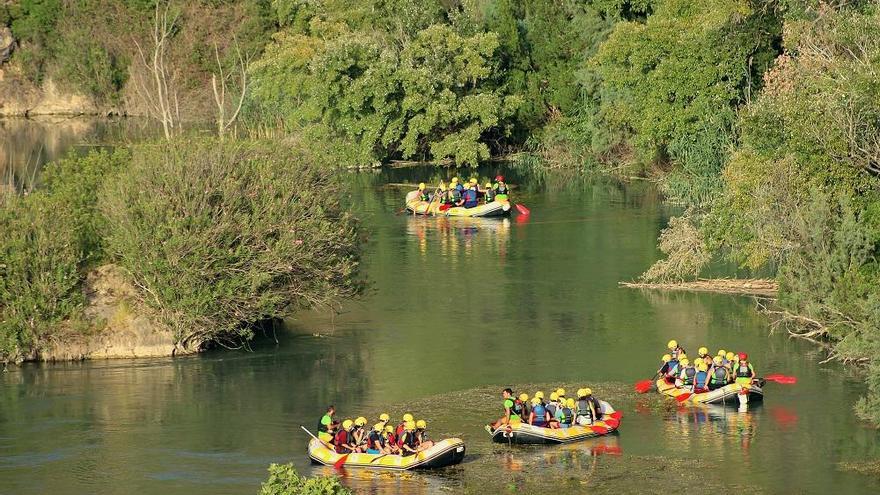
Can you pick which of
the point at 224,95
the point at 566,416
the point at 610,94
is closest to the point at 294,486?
the point at 566,416

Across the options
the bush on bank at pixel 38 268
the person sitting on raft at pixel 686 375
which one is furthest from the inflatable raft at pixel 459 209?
the person sitting on raft at pixel 686 375

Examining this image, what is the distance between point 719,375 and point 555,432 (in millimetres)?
5514

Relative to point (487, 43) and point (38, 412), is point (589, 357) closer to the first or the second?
point (38, 412)

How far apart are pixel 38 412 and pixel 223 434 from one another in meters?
5.60

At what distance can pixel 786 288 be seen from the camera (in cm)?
4866

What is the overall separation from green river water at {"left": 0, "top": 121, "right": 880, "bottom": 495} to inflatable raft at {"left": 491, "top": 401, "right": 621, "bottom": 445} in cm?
29

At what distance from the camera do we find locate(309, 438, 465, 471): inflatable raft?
3700 centimetres

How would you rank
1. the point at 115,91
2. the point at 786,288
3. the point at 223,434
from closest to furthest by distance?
1. the point at 223,434
2. the point at 786,288
3. the point at 115,91

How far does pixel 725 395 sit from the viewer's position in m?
41.9

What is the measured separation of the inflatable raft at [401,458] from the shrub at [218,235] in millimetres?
9747

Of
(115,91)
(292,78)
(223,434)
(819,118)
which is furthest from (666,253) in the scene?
(115,91)

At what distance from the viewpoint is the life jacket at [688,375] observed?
42562 mm

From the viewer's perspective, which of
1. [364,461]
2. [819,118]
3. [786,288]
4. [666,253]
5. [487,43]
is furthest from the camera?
[487,43]

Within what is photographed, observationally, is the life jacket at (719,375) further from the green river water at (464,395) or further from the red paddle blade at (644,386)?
the red paddle blade at (644,386)
